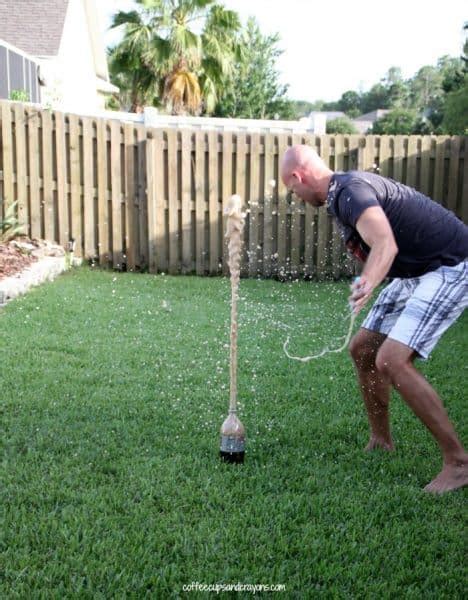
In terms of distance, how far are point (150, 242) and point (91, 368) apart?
4726 mm

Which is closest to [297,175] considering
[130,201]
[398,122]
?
[130,201]

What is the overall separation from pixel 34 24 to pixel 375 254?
20.2m

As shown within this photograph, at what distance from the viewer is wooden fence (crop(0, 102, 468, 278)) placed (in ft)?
30.9

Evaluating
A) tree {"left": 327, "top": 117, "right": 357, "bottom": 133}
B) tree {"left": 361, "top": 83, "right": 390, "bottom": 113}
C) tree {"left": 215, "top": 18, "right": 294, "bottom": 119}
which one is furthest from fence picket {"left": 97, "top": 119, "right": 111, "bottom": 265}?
tree {"left": 361, "top": 83, "right": 390, "bottom": 113}

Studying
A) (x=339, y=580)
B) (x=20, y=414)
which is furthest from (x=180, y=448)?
(x=339, y=580)

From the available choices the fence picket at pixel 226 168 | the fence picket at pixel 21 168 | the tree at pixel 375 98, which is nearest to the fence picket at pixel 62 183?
the fence picket at pixel 21 168

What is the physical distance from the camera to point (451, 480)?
3.27 meters

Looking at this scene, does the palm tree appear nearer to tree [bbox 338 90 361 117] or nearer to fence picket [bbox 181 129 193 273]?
fence picket [bbox 181 129 193 273]

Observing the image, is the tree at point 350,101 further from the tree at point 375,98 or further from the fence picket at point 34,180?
the fence picket at point 34,180

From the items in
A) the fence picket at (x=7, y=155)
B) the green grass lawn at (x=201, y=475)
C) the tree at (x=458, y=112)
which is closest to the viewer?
the green grass lawn at (x=201, y=475)

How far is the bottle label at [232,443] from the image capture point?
11.2 feet

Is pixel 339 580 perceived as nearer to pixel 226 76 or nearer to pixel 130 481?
pixel 130 481

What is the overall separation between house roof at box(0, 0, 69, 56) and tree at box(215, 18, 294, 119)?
23109mm

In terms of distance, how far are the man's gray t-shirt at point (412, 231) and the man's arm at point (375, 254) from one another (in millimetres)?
233
